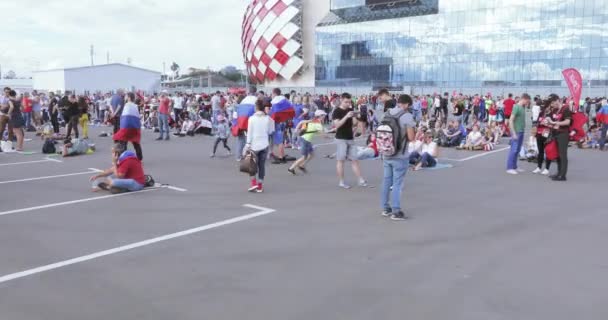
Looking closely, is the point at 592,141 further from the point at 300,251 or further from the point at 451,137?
the point at 300,251

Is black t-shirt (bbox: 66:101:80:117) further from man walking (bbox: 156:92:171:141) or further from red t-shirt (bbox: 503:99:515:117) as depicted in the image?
red t-shirt (bbox: 503:99:515:117)

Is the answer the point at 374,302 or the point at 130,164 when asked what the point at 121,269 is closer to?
the point at 374,302

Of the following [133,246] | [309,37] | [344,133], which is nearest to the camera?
[133,246]

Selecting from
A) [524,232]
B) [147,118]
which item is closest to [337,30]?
[147,118]

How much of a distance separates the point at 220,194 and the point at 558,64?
46.8m

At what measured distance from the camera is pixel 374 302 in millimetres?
3779

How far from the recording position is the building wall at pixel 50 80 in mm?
45625

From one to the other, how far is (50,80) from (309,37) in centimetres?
2826

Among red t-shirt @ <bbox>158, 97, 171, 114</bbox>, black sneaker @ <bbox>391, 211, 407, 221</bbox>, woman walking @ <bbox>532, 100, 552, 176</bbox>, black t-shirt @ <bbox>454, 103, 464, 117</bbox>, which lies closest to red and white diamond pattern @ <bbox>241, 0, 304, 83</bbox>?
black t-shirt @ <bbox>454, 103, 464, 117</bbox>

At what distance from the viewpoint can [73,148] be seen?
39.8 ft

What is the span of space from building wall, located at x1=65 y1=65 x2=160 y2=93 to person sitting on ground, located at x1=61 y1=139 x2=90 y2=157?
33856 mm

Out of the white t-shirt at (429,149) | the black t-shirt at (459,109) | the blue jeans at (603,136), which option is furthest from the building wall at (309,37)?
the white t-shirt at (429,149)

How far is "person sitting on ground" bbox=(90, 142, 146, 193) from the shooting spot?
25.3 ft

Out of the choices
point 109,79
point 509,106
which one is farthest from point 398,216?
point 109,79
